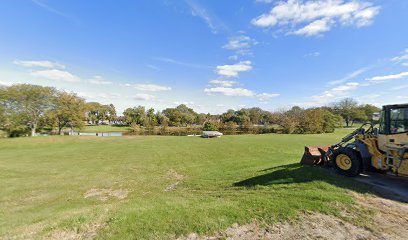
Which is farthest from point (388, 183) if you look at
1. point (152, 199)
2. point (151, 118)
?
point (151, 118)

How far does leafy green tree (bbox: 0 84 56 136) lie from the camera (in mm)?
40969

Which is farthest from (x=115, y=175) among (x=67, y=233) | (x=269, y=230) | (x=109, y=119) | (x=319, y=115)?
(x=109, y=119)

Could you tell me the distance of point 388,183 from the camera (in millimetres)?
7441

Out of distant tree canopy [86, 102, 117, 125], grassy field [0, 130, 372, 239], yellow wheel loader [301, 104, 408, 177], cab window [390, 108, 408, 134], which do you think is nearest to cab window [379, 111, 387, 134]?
yellow wheel loader [301, 104, 408, 177]

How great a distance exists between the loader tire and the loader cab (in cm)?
96

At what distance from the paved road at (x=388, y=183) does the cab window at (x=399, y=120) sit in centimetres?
188

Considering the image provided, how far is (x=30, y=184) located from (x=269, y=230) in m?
13.0

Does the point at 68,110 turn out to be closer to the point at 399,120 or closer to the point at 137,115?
the point at 137,115

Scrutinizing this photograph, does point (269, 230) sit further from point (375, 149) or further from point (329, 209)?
point (375, 149)

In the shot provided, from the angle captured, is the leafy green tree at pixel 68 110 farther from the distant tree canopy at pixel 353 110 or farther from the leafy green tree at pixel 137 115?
the distant tree canopy at pixel 353 110

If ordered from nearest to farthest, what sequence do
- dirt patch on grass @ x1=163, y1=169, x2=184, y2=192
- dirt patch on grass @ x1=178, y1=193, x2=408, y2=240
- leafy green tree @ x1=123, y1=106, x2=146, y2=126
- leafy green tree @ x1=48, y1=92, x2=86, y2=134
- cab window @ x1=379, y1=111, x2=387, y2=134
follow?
dirt patch on grass @ x1=178, y1=193, x2=408, y2=240 → cab window @ x1=379, y1=111, x2=387, y2=134 → dirt patch on grass @ x1=163, y1=169, x2=184, y2=192 → leafy green tree @ x1=48, y1=92, x2=86, y2=134 → leafy green tree @ x1=123, y1=106, x2=146, y2=126

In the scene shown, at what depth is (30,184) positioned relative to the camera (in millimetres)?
11336

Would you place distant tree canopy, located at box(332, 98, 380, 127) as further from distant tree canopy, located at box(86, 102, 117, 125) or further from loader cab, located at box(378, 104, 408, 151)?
distant tree canopy, located at box(86, 102, 117, 125)

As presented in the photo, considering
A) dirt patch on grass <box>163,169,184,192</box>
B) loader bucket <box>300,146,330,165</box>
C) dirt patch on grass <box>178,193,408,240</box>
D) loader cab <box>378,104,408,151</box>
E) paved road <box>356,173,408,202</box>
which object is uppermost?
loader cab <box>378,104,408,151</box>
